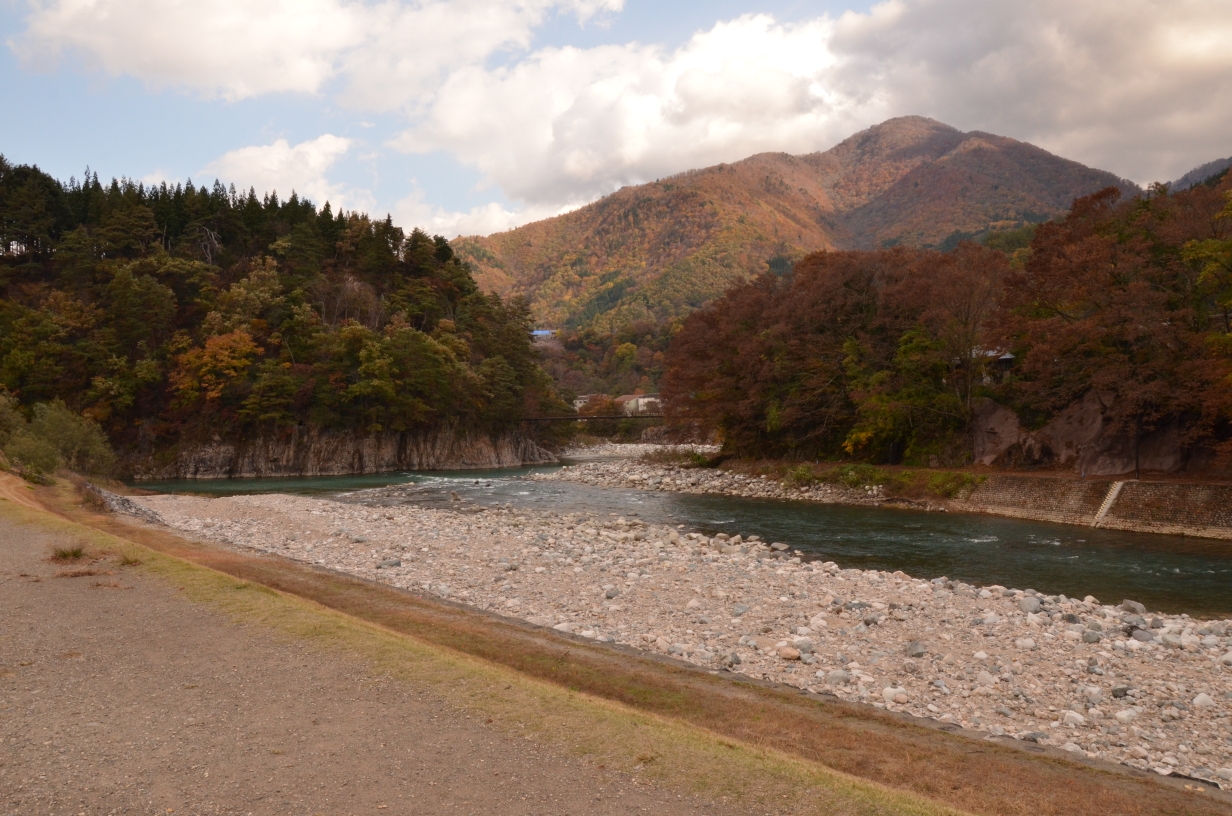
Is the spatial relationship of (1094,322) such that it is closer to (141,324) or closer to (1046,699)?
(1046,699)

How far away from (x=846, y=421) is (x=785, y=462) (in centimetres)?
477

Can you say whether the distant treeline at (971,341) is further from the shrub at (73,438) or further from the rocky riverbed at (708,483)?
the shrub at (73,438)

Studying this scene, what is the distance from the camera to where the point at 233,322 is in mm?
60500

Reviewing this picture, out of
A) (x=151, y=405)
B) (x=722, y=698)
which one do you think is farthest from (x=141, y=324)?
(x=722, y=698)

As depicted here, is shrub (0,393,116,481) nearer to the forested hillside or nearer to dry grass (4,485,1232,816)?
the forested hillside

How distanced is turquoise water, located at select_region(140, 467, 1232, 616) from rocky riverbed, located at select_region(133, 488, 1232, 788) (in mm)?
2361

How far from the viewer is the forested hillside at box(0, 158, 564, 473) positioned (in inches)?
2301

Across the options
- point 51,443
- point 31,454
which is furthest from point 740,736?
point 51,443

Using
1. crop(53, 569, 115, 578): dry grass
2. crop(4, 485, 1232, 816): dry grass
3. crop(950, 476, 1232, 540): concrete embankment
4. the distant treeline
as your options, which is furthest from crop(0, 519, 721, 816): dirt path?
the distant treeline

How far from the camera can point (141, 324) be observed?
59969mm

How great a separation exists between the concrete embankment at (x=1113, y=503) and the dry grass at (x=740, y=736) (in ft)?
82.2

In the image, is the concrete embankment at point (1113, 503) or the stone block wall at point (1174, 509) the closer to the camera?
the stone block wall at point (1174, 509)

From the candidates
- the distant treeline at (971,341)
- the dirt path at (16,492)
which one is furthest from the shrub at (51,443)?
the distant treeline at (971,341)

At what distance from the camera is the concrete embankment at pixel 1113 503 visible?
26.9 metres
